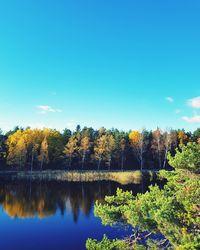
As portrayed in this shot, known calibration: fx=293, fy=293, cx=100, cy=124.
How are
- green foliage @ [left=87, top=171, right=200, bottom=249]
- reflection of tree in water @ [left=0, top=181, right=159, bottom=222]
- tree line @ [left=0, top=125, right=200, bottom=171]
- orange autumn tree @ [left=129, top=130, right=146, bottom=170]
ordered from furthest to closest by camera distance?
1. orange autumn tree @ [left=129, top=130, right=146, bottom=170]
2. tree line @ [left=0, top=125, right=200, bottom=171]
3. reflection of tree in water @ [left=0, top=181, right=159, bottom=222]
4. green foliage @ [left=87, top=171, right=200, bottom=249]

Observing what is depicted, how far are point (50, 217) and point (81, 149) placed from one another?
131 ft

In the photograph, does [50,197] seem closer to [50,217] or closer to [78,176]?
[50,217]

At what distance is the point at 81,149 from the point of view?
6838cm

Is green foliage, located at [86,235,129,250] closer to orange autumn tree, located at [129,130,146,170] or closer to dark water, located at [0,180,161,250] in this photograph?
dark water, located at [0,180,161,250]

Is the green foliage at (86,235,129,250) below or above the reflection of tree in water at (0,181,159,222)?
above

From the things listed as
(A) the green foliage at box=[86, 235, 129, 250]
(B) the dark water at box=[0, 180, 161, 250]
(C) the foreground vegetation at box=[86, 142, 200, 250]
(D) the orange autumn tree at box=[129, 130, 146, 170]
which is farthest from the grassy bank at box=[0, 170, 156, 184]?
(C) the foreground vegetation at box=[86, 142, 200, 250]

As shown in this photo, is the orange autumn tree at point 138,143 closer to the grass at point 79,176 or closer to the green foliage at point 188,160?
the grass at point 79,176

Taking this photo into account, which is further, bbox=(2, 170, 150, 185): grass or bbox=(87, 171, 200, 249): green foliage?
bbox=(2, 170, 150, 185): grass

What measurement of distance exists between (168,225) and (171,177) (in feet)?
9.96

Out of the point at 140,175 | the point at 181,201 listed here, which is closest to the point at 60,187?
the point at 140,175

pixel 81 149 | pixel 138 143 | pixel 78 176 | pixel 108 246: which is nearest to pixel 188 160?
pixel 108 246

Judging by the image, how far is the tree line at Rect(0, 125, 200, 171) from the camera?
64250mm

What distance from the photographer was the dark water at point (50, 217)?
72.2 ft

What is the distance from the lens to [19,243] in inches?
843
